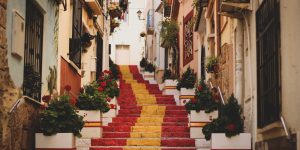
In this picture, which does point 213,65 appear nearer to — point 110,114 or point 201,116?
point 201,116

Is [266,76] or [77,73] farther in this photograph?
[77,73]

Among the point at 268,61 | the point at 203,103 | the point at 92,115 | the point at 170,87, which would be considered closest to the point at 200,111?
the point at 203,103

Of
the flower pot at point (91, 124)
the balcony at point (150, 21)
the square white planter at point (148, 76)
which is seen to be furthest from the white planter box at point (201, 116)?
the balcony at point (150, 21)

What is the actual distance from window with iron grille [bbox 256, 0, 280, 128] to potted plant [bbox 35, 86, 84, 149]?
340cm

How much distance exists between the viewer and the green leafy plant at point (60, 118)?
11.2 meters

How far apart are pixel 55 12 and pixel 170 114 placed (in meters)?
6.15

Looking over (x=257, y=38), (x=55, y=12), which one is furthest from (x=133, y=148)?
(x=257, y=38)

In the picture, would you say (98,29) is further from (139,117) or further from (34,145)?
(34,145)

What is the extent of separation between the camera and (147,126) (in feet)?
52.8

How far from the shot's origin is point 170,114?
1812cm

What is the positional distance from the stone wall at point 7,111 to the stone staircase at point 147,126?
382 centimetres

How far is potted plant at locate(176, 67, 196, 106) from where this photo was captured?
64.8 feet

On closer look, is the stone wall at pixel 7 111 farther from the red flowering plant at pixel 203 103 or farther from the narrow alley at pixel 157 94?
the red flowering plant at pixel 203 103

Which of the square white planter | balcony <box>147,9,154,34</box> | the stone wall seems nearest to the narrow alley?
the stone wall
